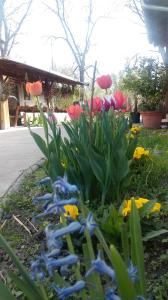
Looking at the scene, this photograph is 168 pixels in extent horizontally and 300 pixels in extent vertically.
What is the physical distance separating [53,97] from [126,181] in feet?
59.8

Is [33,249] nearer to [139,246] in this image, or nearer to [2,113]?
[139,246]

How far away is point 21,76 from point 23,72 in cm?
32

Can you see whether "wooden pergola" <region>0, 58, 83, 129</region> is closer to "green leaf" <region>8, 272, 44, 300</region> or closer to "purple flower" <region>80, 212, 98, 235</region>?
"green leaf" <region>8, 272, 44, 300</region>

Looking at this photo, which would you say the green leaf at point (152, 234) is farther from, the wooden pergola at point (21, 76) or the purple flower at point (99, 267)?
the wooden pergola at point (21, 76)

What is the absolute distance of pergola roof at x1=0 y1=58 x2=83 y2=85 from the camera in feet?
48.3

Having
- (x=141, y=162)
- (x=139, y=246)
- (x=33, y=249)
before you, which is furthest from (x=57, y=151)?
(x=139, y=246)

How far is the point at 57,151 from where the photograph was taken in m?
2.42

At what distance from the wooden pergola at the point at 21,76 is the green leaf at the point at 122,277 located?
466 inches

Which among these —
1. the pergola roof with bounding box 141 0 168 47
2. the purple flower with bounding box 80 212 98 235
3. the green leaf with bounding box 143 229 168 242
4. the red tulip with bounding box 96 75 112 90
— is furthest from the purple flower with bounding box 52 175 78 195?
the pergola roof with bounding box 141 0 168 47

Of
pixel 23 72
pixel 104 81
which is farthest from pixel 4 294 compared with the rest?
pixel 23 72

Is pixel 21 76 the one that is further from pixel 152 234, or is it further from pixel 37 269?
pixel 37 269

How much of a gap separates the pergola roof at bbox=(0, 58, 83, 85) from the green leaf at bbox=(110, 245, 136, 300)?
1273cm

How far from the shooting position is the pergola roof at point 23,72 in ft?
48.3

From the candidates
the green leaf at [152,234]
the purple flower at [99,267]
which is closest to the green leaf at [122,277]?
the purple flower at [99,267]
